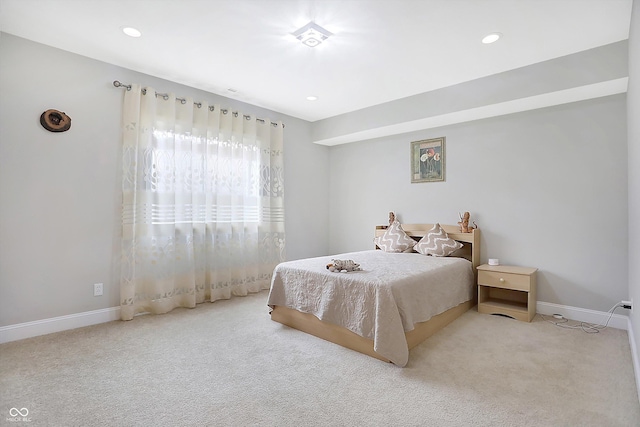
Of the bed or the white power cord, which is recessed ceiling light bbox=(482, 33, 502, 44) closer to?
the bed

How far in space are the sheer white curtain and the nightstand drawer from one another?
8.69 ft

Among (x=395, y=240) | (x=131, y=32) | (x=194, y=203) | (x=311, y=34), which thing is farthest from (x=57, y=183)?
(x=395, y=240)

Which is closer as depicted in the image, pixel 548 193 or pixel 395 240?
pixel 548 193

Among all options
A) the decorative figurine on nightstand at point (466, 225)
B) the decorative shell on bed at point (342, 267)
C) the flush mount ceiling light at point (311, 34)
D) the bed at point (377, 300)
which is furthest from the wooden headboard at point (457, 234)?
the flush mount ceiling light at point (311, 34)

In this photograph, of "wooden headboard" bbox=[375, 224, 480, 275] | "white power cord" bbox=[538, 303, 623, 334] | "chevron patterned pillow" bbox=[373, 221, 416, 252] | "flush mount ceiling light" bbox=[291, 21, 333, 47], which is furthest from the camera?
"chevron patterned pillow" bbox=[373, 221, 416, 252]

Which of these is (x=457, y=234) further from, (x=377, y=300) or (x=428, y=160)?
(x=377, y=300)

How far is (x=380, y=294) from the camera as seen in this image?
236 cm

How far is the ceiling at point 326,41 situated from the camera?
2289 millimetres

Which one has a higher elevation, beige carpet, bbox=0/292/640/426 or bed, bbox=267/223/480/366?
bed, bbox=267/223/480/366

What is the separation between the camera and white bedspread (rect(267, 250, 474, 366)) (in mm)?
2305

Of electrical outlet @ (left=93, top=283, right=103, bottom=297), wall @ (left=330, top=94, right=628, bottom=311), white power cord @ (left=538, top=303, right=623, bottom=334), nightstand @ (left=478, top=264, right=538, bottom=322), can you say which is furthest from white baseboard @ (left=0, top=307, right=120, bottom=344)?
white power cord @ (left=538, top=303, right=623, bottom=334)

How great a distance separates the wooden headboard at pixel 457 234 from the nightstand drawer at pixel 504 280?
0.26 m

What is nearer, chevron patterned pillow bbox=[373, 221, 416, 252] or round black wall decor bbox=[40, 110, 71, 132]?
round black wall decor bbox=[40, 110, 71, 132]

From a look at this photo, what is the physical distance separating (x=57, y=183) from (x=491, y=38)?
4.12 m
